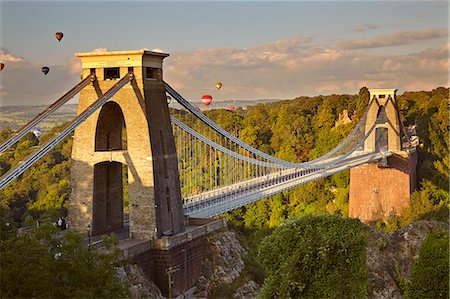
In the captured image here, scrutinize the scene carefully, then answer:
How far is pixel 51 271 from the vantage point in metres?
10.9

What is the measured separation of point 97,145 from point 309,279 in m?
7.26

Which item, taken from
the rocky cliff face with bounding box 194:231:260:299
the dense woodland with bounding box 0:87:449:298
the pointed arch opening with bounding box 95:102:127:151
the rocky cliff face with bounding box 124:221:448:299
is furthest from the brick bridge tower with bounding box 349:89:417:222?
the pointed arch opening with bounding box 95:102:127:151

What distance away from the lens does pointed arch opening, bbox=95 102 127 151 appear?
18.2m

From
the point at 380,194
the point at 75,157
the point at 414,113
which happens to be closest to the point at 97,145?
the point at 75,157

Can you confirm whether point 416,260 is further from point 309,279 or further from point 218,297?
point 218,297

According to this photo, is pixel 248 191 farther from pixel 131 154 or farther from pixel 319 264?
pixel 319 264

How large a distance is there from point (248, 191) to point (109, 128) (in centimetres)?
768

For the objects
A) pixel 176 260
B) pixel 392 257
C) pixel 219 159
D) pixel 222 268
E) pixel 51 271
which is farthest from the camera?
pixel 219 159

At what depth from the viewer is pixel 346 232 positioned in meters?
13.3

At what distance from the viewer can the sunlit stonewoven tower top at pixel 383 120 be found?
40219 mm

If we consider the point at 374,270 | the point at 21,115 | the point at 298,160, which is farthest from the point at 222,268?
the point at 298,160

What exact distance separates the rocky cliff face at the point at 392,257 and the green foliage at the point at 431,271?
4.40ft

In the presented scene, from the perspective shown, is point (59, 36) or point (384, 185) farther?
point (384, 185)

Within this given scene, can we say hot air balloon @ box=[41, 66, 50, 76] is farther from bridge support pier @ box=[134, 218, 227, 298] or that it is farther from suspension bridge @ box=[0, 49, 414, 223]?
bridge support pier @ box=[134, 218, 227, 298]
